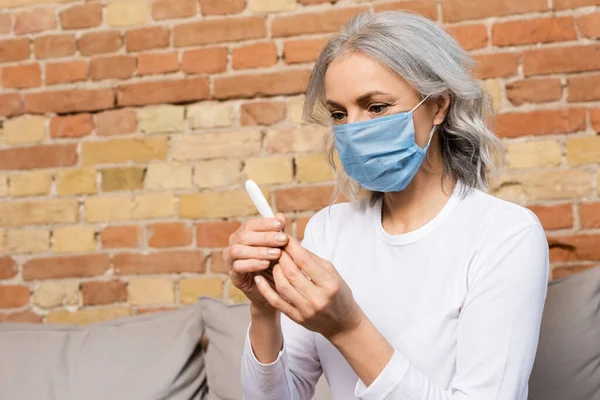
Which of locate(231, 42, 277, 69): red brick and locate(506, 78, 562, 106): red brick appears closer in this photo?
locate(506, 78, 562, 106): red brick

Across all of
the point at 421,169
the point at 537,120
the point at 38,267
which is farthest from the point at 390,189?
the point at 38,267

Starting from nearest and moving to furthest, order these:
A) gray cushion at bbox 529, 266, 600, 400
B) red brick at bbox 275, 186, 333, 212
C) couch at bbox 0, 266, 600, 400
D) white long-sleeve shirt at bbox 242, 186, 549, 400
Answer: white long-sleeve shirt at bbox 242, 186, 549, 400 < gray cushion at bbox 529, 266, 600, 400 < couch at bbox 0, 266, 600, 400 < red brick at bbox 275, 186, 333, 212

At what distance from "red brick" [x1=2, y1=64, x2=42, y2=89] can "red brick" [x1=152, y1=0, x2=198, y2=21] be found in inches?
15.4

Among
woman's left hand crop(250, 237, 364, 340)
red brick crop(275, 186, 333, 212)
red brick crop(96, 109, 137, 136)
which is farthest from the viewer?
red brick crop(96, 109, 137, 136)

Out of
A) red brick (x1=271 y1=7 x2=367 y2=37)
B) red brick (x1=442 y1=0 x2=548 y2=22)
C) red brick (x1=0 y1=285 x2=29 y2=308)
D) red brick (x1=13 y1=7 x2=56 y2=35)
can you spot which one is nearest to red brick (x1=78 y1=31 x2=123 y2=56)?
red brick (x1=13 y1=7 x2=56 y2=35)

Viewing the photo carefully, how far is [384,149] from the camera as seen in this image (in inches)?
47.0

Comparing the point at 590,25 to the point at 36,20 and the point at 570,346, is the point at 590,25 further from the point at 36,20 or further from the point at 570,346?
the point at 36,20

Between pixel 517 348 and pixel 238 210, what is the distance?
3.32ft

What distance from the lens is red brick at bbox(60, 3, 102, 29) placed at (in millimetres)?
2012

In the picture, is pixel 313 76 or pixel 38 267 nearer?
pixel 313 76

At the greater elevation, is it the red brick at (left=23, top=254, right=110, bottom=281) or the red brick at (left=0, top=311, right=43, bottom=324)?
the red brick at (left=23, top=254, right=110, bottom=281)

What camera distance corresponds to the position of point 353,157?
1227 millimetres

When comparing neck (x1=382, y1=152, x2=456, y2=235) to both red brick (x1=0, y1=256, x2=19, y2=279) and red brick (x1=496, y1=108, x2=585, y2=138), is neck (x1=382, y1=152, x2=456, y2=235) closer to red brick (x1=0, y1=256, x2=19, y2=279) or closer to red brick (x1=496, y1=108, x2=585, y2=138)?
red brick (x1=496, y1=108, x2=585, y2=138)

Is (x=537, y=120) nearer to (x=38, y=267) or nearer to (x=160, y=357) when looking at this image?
(x=160, y=357)
